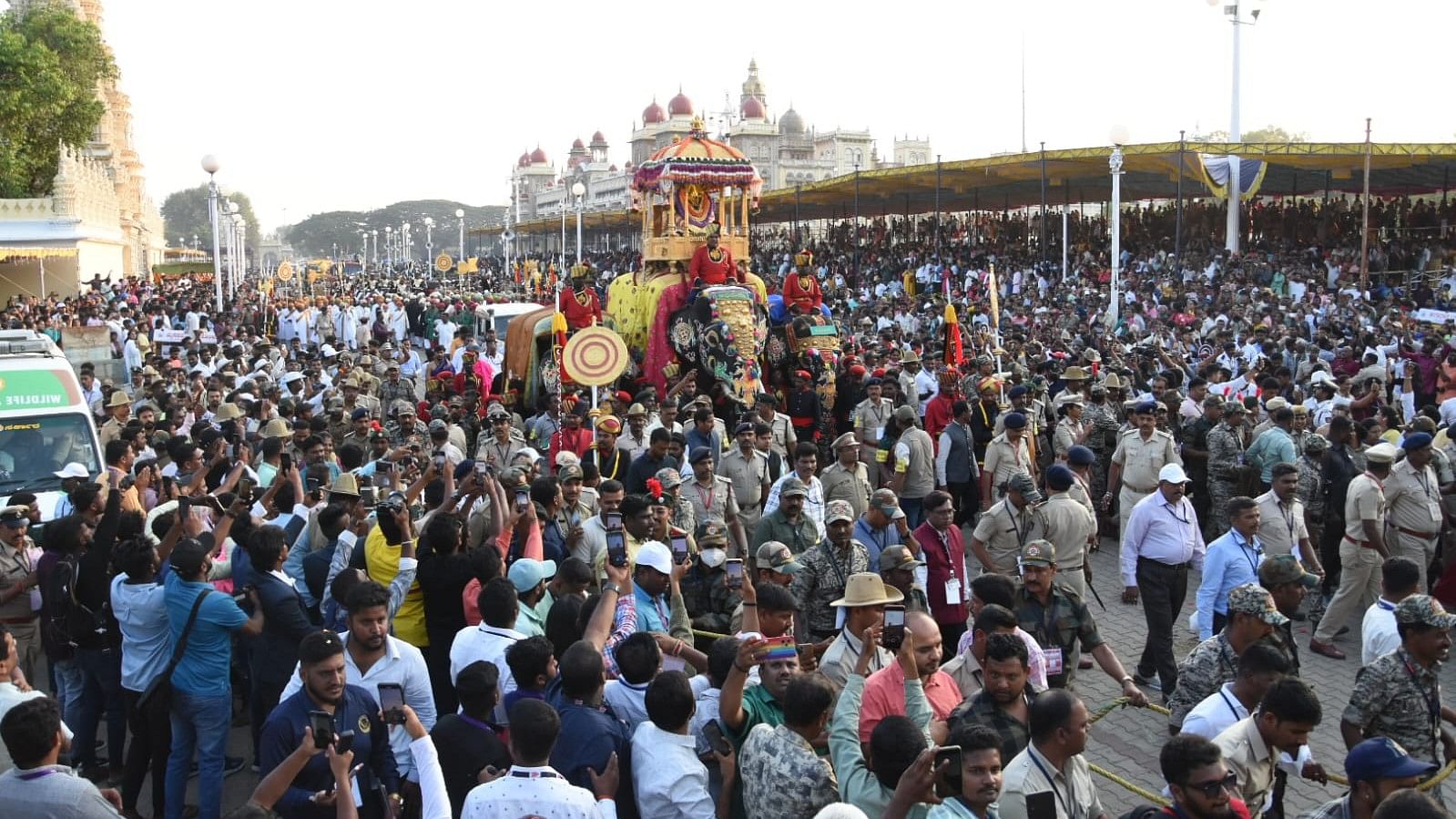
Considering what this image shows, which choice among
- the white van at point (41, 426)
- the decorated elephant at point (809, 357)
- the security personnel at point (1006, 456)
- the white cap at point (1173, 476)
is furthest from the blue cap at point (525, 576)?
the decorated elephant at point (809, 357)

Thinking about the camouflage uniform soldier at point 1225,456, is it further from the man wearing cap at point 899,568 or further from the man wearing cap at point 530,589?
the man wearing cap at point 530,589

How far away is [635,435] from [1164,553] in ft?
14.3

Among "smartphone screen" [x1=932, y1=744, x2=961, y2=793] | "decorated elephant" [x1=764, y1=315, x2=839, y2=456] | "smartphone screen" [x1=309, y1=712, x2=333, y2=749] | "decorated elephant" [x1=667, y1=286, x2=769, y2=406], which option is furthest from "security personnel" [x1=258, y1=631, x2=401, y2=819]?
"decorated elephant" [x1=667, y1=286, x2=769, y2=406]

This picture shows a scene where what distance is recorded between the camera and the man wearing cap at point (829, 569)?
21.3 feet

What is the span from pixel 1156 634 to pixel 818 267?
32.3m

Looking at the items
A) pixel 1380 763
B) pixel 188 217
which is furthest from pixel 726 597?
pixel 188 217

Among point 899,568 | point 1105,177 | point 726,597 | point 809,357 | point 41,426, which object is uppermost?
point 1105,177

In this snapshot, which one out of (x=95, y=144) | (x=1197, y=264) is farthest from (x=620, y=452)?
(x=95, y=144)

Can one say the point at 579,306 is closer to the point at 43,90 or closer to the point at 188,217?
the point at 43,90

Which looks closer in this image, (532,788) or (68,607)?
(532,788)

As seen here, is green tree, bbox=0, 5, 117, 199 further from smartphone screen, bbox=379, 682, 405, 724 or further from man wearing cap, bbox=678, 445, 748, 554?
smartphone screen, bbox=379, 682, 405, 724

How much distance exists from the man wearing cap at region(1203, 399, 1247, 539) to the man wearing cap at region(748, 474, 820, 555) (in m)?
4.06

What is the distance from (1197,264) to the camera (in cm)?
2850

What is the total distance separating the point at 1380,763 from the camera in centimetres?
377
